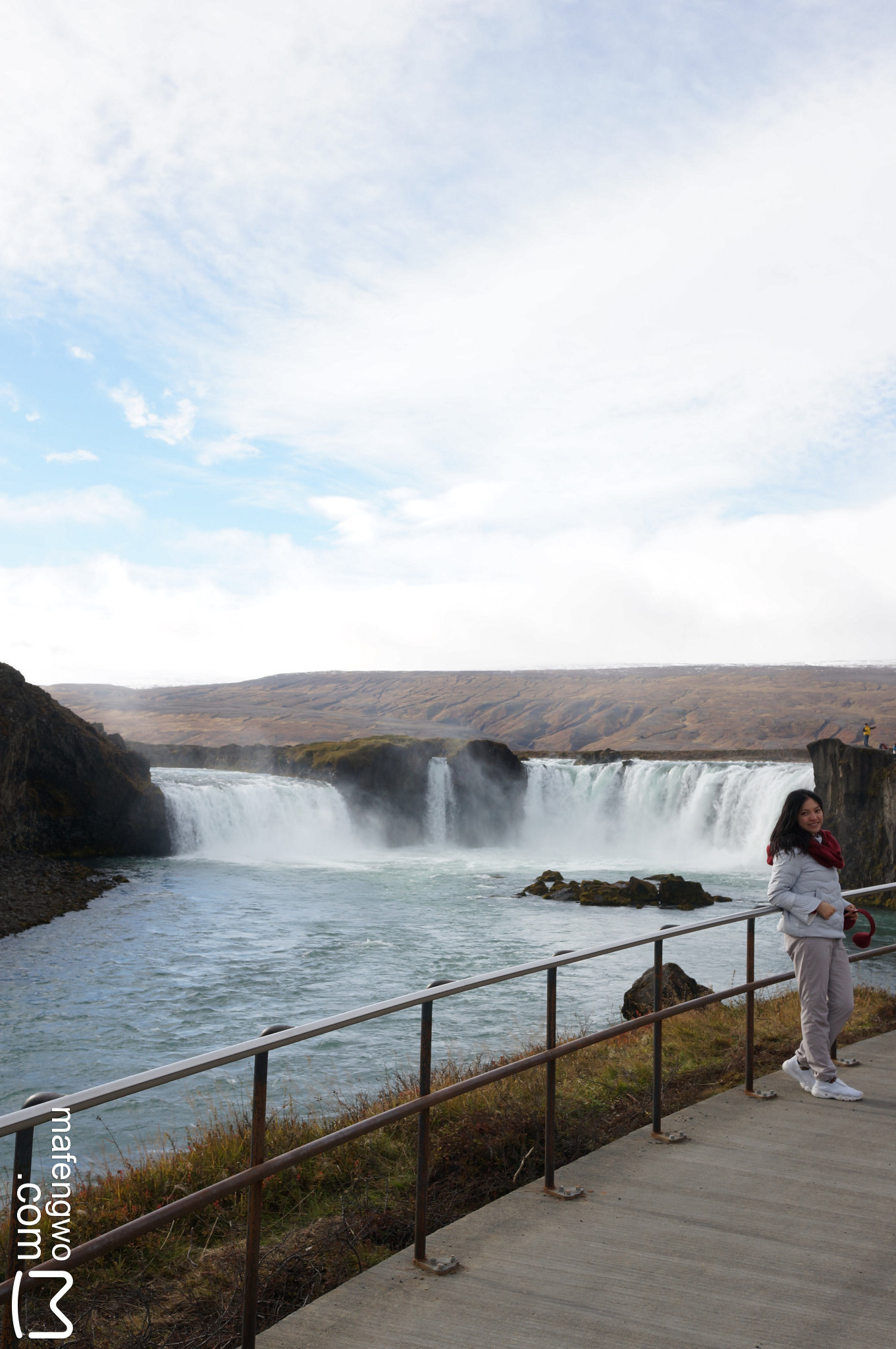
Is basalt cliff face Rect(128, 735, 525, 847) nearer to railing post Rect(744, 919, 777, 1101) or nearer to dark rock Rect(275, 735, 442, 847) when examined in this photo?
dark rock Rect(275, 735, 442, 847)

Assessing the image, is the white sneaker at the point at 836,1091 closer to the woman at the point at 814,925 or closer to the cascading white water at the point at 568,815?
the woman at the point at 814,925

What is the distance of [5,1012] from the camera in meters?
16.1

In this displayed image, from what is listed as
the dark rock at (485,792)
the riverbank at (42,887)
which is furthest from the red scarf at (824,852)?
the dark rock at (485,792)

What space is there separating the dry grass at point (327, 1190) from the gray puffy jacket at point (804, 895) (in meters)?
1.57

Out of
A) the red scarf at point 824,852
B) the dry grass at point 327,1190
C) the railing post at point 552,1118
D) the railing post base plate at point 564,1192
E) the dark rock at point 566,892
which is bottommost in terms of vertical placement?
the dark rock at point 566,892

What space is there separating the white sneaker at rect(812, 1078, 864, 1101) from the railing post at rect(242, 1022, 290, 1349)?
3677 millimetres

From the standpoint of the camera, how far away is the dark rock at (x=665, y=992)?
1223 centimetres

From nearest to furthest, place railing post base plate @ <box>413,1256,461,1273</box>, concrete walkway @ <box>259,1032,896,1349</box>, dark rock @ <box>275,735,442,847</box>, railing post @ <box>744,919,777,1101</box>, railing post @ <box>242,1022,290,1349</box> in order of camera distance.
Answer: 1. railing post @ <box>242,1022,290,1349</box>
2. concrete walkway @ <box>259,1032,896,1349</box>
3. railing post base plate @ <box>413,1256,461,1273</box>
4. railing post @ <box>744,919,777,1101</box>
5. dark rock @ <box>275,735,442,847</box>

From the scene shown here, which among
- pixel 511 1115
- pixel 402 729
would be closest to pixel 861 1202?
pixel 511 1115

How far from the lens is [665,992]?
485 inches

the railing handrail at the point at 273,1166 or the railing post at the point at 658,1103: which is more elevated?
the railing handrail at the point at 273,1166

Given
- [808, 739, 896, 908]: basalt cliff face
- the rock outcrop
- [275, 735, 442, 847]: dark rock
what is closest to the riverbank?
the rock outcrop

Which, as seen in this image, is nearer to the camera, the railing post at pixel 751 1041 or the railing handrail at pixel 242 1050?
the railing handrail at pixel 242 1050

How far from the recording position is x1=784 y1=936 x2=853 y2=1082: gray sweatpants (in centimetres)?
551
